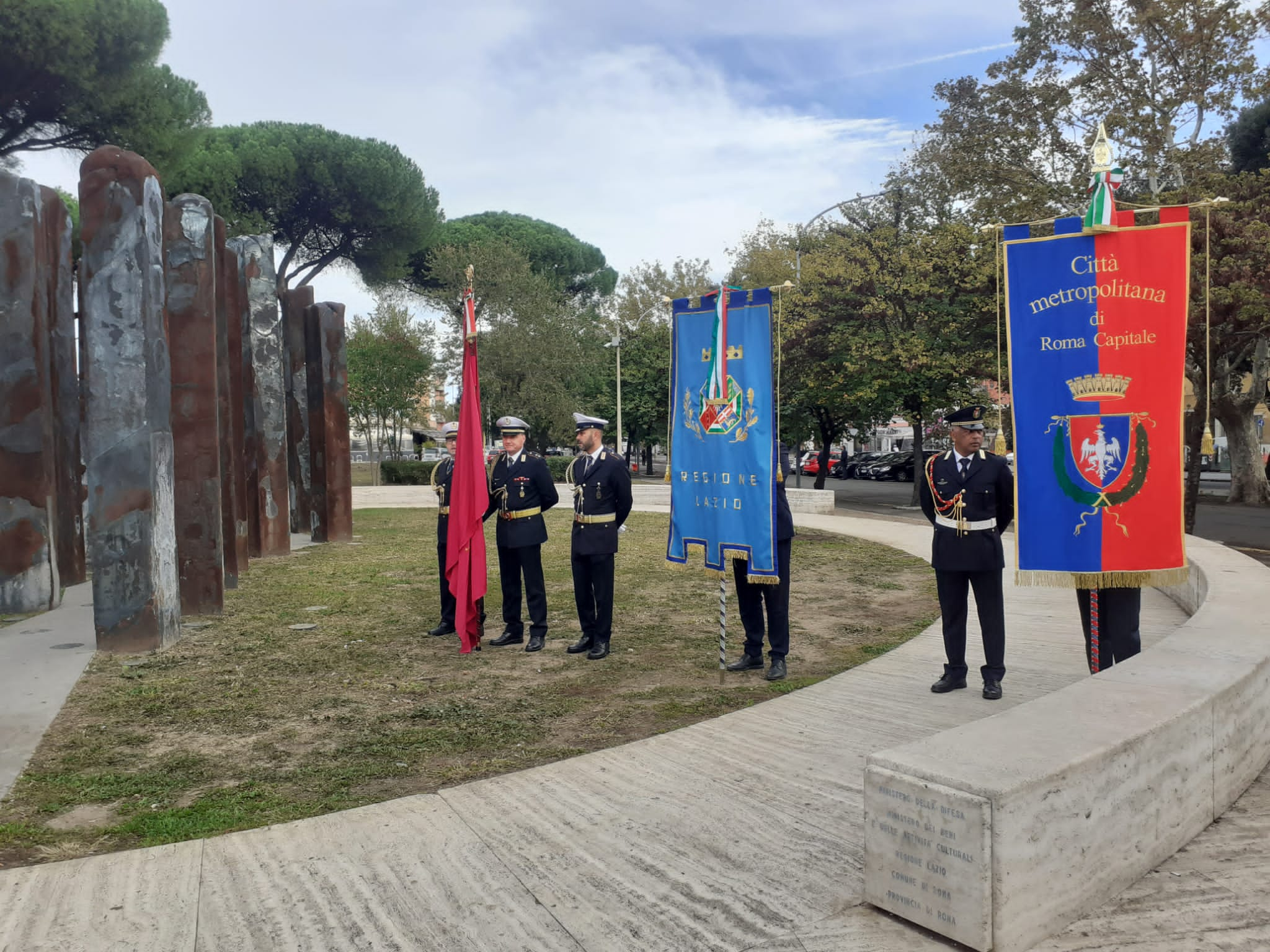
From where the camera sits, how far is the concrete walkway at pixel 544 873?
297 cm

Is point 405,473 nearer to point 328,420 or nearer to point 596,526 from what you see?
point 328,420

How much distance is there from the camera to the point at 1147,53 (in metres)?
18.6

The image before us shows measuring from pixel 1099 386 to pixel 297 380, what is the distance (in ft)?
41.3

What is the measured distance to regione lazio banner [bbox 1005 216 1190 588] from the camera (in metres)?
5.08

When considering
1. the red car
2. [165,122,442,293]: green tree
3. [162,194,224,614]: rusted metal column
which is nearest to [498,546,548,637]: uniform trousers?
[162,194,224,614]: rusted metal column

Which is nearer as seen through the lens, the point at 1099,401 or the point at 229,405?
the point at 1099,401

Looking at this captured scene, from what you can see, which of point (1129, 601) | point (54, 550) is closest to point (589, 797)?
point (1129, 601)

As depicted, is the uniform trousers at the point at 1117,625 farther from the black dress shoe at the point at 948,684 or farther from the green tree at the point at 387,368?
the green tree at the point at 387,368

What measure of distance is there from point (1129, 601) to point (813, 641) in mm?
2714

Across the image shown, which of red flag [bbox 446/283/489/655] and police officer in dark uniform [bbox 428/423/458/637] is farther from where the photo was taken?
police officer in dark uniform [bbox 428/423/458/637]

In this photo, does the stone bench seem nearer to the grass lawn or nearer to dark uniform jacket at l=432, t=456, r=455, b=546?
the grass lawn

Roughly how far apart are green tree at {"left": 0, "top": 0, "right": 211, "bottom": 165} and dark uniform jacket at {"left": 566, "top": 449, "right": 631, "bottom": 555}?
2081 cm

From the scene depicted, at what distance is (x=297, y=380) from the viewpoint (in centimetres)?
1500

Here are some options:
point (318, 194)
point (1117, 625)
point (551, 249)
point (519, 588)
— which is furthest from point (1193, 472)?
point (551, 249)
